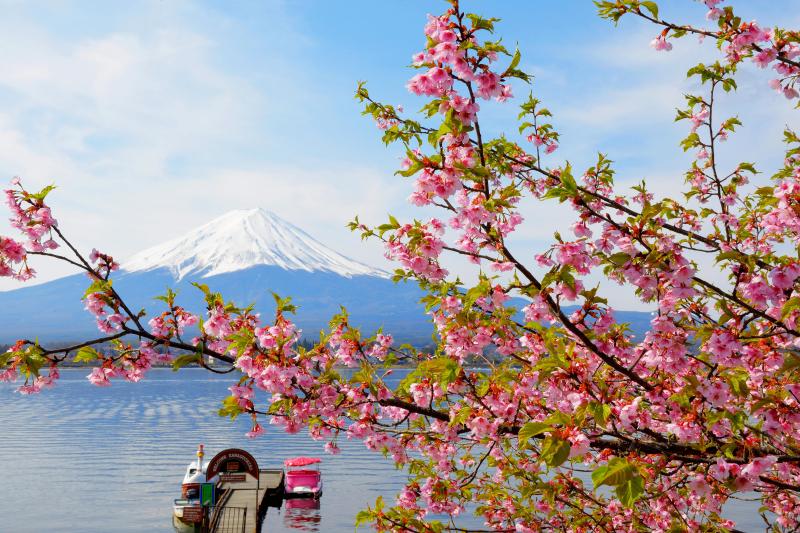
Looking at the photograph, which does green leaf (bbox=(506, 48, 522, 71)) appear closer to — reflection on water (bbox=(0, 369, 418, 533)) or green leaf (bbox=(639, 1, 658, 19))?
green leaf (bbox=(639, 1, 658, 19))

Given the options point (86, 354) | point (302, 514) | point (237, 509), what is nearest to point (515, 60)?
point (86, 354)

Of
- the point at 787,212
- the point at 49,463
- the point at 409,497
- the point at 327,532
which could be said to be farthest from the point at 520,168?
the point at 49,463

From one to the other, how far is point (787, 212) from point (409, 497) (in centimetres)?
522

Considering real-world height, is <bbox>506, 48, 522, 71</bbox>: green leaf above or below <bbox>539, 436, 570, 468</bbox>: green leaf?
above

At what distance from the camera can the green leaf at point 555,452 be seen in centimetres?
353

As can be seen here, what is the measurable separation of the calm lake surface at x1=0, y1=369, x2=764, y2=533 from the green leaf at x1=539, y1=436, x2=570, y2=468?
128ft

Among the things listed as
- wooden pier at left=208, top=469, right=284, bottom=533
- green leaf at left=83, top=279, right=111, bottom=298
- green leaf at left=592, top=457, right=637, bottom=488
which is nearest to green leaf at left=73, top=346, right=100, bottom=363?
green leaf at left=83, top=279, right=111, bottom=298

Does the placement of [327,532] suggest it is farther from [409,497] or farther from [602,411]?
[602,411]

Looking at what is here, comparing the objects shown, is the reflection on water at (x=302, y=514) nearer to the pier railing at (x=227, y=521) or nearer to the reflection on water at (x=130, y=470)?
the reflection on water at (x=130, y=470)

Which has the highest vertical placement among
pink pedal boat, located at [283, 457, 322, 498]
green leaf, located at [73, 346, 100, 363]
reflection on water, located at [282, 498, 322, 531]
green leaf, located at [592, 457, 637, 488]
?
green leaf, located at [73, 346, 100, 363]

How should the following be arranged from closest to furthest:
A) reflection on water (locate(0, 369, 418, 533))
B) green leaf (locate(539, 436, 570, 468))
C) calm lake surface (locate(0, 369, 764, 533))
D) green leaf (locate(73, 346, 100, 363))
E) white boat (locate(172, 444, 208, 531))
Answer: green leaf (locate(539, 436, 570, 468))
green leaf (locate(73, 346, 100, 363))
white boat (locate(172, 444, 208, 531))
calm lake surface (locate(0, 369, 764, 533))
reflection on water (locate(0, 369, 418, 533))

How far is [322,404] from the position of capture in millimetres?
5406

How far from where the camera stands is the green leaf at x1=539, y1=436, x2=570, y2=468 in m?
3.53

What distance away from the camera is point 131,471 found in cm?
5825
